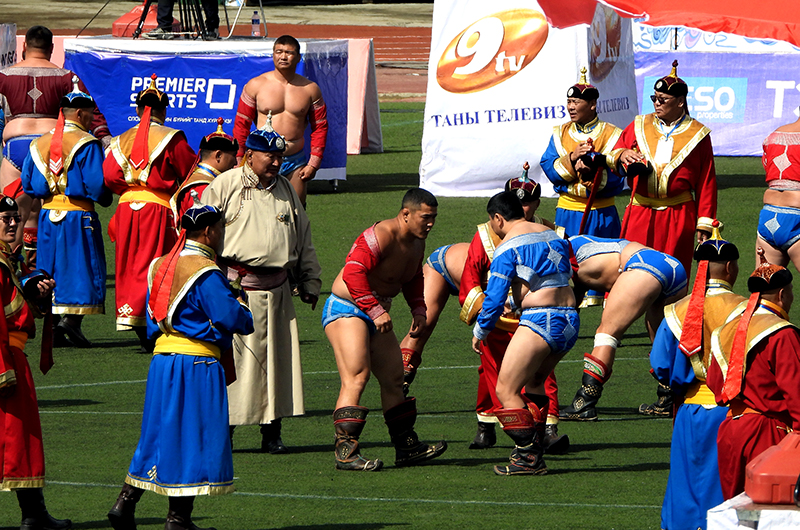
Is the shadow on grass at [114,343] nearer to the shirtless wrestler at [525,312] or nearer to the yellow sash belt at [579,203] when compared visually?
the yellow sash belt at [579,203]

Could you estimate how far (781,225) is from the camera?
1050 cm

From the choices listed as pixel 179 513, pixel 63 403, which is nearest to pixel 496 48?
pixel 63 403

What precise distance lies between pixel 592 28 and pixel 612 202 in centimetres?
648

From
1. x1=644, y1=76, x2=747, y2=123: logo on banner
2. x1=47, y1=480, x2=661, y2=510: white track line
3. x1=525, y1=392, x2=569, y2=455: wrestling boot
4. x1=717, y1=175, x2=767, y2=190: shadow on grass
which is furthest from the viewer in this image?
x1=644, y1=76, x2=747, y2=123: logo on banner

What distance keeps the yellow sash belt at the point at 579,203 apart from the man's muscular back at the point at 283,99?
2.72 meters

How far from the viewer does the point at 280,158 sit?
8227mm

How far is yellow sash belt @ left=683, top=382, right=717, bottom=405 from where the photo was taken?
6.38 meters

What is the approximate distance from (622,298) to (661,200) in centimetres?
171

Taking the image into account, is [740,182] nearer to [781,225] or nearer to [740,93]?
[740,93]

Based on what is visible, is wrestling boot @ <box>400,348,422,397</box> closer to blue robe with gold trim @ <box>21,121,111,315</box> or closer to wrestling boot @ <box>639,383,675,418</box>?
wrestling boot @ <box>639,383,675,418</box>

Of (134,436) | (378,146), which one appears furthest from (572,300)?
(378,146)

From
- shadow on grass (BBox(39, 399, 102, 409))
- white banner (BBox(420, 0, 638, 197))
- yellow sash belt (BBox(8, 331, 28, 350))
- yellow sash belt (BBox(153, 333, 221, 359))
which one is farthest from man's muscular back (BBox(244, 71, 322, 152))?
yellow sash belt (BBox(153, 333, 221, 359))

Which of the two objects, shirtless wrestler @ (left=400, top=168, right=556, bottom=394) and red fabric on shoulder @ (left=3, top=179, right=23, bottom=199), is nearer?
shirtless wrestler @ (left=400, top=168, right=556, bottom=394)

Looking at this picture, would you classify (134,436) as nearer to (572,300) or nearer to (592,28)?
(572,300)
